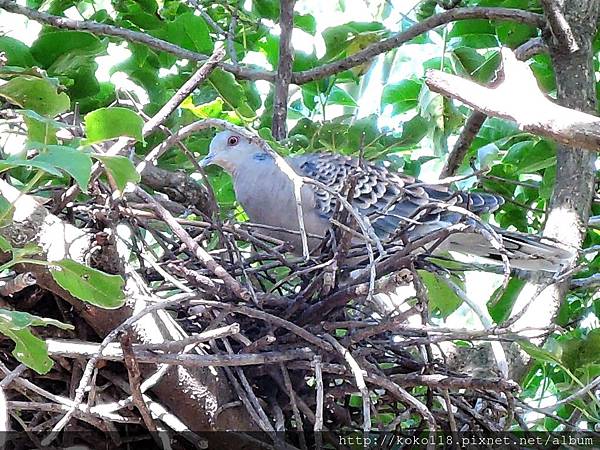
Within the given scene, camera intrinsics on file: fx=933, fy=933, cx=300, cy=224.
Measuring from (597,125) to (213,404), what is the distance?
0.79 m

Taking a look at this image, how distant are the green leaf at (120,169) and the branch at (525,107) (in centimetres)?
36

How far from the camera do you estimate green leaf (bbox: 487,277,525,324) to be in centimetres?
207

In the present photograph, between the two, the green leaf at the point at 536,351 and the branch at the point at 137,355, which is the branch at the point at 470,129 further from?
the branch at the point at 137,355

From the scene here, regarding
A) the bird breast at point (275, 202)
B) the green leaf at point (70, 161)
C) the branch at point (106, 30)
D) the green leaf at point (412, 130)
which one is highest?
the green leaf at point (70, 161)

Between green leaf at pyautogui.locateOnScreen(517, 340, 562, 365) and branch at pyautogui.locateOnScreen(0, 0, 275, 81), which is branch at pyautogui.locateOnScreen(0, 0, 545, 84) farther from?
green leaf at pyautogui.locateOnScreen(517, 340, 562, 365)

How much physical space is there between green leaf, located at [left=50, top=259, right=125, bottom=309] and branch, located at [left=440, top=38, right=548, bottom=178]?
118 centimetres

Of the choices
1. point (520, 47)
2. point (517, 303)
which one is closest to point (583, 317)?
A: point (517, 303)

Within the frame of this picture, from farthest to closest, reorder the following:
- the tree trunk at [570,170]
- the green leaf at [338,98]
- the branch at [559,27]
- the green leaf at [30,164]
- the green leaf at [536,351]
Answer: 1. the green leaf at [338,98]
2. the branch at [559,27]
3. the tree trunk at [570,170]
4. the green leaf at [536,351]
5. the green leaf at [30,164]

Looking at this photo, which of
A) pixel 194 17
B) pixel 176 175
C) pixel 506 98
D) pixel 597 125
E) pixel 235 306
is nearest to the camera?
pixel 597 125

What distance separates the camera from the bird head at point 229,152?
8.50 ft

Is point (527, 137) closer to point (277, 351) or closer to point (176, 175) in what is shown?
point (176, 175)

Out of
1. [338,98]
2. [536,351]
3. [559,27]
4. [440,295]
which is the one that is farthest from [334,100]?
[536,351]

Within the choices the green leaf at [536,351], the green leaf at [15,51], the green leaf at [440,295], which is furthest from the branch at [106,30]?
the green leaf at [536,351]

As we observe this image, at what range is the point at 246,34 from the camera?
2377 mm
